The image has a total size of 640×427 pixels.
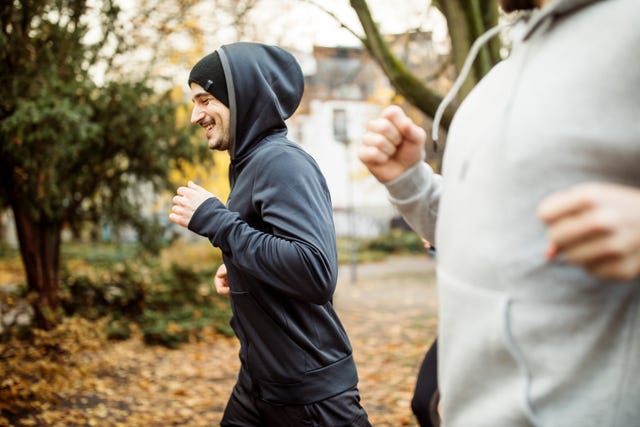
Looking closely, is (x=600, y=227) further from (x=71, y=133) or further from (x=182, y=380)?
(x=182, y=380)

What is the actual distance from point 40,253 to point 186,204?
20.6 feet

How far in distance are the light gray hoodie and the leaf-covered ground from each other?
16.1ft

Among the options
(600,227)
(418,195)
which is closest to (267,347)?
(418,195)

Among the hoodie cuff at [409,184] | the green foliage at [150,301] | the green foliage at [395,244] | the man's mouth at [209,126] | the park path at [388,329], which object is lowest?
the green foliage at [395,244]

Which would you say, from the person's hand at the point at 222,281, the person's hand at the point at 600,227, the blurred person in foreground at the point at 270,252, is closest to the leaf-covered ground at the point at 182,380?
the person's hand at the point at 222,281

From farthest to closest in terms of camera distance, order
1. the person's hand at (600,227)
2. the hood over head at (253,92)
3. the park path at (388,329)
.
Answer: the park path at (388,329) → the hood over head at (253,92) → the person's hand at (600,227)

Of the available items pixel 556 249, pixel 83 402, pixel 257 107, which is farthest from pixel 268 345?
pixel 83 402

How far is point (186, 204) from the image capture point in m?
2.24

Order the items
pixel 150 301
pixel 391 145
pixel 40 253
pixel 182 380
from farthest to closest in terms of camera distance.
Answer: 1. pixel 150 301
2. pixel 40 253
3. pixel 182 380
4. pixel 391 145

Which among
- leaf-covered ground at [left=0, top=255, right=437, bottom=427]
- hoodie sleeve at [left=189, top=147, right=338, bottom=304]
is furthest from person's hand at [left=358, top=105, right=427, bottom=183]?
leaf-covered ground at [left=0, top=255, right=437, bottom=427]

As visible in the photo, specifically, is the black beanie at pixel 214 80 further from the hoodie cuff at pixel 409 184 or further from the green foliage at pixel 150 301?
the green foliage at pixel 150 301

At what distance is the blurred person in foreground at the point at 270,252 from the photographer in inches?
84.9

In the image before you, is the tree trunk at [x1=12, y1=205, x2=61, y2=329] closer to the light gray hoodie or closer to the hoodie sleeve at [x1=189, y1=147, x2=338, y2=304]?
the hoodie sleeve at [x1=189, y1=147, x2=338, y2=304]

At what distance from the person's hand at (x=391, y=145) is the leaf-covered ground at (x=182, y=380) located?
4.77 m
